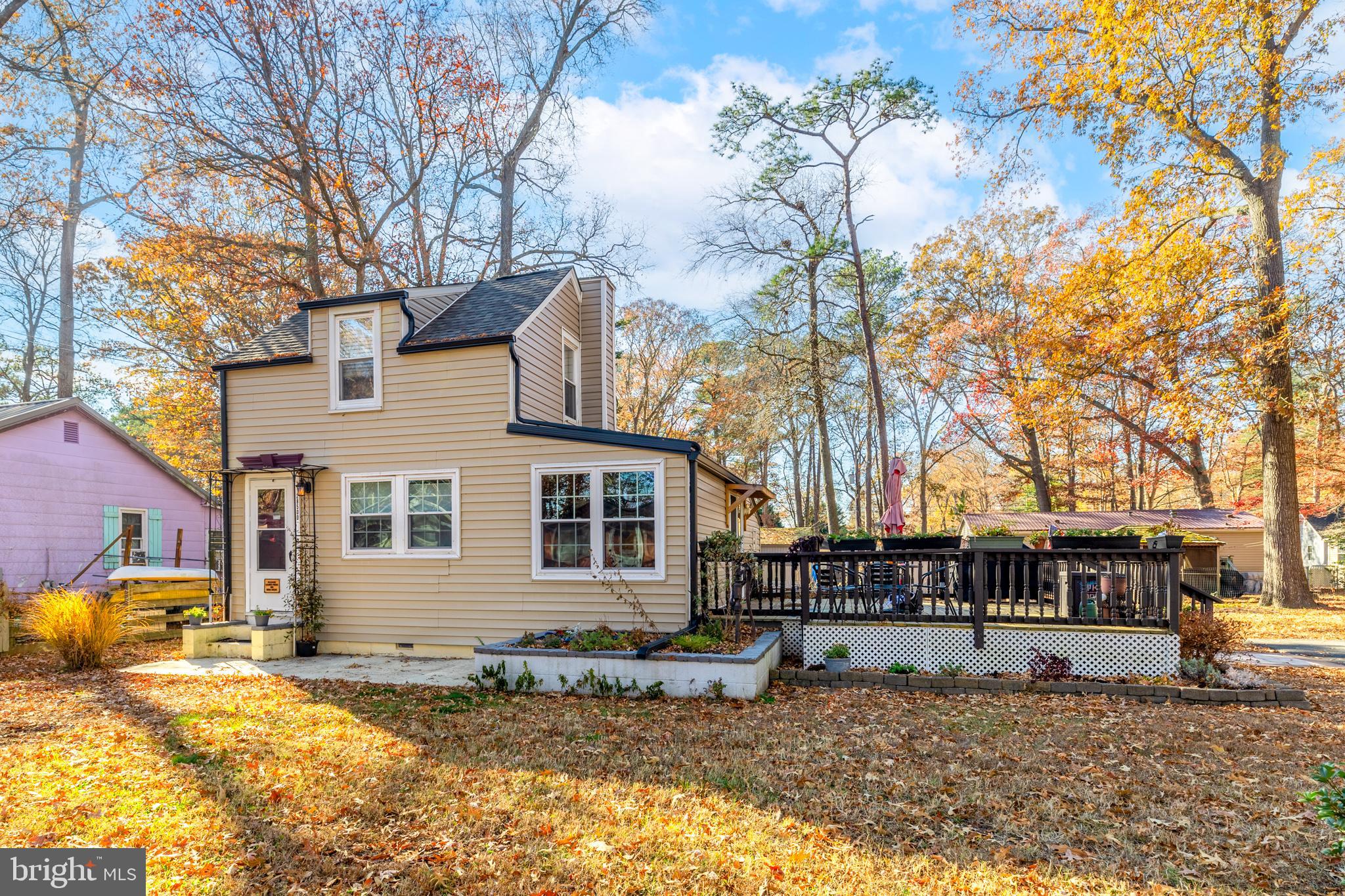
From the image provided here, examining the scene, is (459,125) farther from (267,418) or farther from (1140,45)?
(1140,45)

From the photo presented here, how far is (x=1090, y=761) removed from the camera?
16.4 ft

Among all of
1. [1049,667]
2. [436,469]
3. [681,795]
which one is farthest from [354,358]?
[1049,667]

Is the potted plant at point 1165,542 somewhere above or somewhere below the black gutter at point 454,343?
below

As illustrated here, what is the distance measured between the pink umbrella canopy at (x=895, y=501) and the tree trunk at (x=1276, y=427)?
7536 mm

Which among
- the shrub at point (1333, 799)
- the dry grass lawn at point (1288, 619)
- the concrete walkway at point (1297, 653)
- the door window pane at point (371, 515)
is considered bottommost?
the dry grass lawn at point (1288, 619)

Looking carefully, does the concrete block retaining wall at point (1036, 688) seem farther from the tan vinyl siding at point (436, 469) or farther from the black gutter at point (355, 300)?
the black gutter at point (355, 300)

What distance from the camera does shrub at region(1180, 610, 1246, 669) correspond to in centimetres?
776

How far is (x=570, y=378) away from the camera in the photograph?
11875 millimetres

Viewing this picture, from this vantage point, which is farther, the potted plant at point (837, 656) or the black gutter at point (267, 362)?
the black gutter at point (267, 362)

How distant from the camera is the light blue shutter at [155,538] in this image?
15.4 meters

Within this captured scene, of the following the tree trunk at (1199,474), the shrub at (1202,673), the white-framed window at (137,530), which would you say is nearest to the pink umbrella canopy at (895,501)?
the shrub at (1202,673)

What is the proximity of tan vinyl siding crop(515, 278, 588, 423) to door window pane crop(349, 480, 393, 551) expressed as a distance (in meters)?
2.36

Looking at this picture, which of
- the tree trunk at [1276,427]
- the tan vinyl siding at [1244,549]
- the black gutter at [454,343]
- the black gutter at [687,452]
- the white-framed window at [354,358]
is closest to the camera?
the black gutter at [687,452]

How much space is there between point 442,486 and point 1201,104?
16.1 meters
